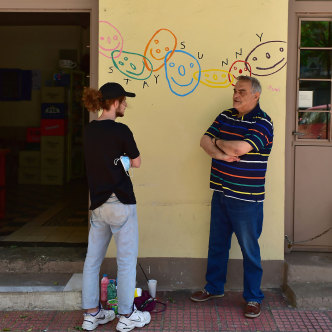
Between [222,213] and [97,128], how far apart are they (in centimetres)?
136

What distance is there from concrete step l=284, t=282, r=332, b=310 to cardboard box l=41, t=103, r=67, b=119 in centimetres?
687

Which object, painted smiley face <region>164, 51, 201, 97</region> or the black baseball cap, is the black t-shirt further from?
painted smiley face <region>164, 51, 201, 97</region>

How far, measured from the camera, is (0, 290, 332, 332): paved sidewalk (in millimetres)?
3734

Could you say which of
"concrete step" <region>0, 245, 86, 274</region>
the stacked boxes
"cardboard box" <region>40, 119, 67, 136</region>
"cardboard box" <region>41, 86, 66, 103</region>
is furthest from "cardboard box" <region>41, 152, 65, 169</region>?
"concrete step" <region>0, 245, 86, 274</region>

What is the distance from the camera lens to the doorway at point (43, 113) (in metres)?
9.26

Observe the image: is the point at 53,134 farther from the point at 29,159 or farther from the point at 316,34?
the point at 316,34

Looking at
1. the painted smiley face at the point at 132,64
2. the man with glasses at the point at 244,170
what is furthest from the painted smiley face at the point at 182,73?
the man with glasses at the point at 244,170

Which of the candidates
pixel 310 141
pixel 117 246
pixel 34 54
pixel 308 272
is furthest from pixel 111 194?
pixel 34 54

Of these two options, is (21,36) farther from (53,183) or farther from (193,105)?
(193,105)

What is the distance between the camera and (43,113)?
991 centimetres

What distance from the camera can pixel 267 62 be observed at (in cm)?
425

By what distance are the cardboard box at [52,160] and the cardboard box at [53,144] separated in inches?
2.4

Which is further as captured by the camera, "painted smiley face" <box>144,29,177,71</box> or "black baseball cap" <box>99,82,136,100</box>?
"painted smiley face" <box>144,29,177,71</box>

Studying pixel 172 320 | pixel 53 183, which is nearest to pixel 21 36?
pixel 53 183
